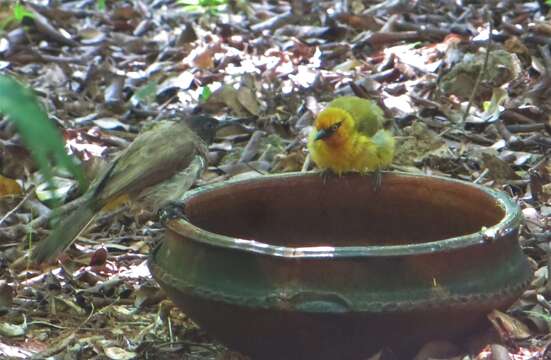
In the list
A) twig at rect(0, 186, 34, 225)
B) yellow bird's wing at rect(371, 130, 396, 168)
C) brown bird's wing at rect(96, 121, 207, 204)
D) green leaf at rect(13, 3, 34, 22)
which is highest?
brown bird's wing at rect(96, 121, 207, 204)

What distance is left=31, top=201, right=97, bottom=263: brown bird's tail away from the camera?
4.56 m

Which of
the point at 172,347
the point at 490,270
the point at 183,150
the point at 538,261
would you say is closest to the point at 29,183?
the point at 183,150

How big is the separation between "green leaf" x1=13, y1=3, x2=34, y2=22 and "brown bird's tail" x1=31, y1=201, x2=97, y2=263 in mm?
4310

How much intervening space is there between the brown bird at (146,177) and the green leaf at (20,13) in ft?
12.4

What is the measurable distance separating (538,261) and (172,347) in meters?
1.94

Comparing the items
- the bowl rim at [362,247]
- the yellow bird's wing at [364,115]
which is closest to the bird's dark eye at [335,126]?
the yellow bird's wing at [364,115]

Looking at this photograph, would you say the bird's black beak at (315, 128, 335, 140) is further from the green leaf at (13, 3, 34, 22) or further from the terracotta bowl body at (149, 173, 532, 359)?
the green leaf at (13, 3, 34, 22)

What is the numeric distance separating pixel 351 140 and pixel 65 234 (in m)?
1.63

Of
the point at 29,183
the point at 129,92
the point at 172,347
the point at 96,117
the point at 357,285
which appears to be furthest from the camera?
the point at 129,92

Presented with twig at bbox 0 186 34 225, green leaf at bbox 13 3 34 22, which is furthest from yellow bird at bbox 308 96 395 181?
green leaf at bbox 13 3 34 22

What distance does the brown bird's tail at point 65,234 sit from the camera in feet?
15.0

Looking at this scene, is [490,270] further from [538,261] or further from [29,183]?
[29,183]

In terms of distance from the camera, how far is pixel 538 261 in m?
5.06

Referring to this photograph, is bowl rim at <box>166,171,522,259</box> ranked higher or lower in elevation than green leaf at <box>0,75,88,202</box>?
lower
